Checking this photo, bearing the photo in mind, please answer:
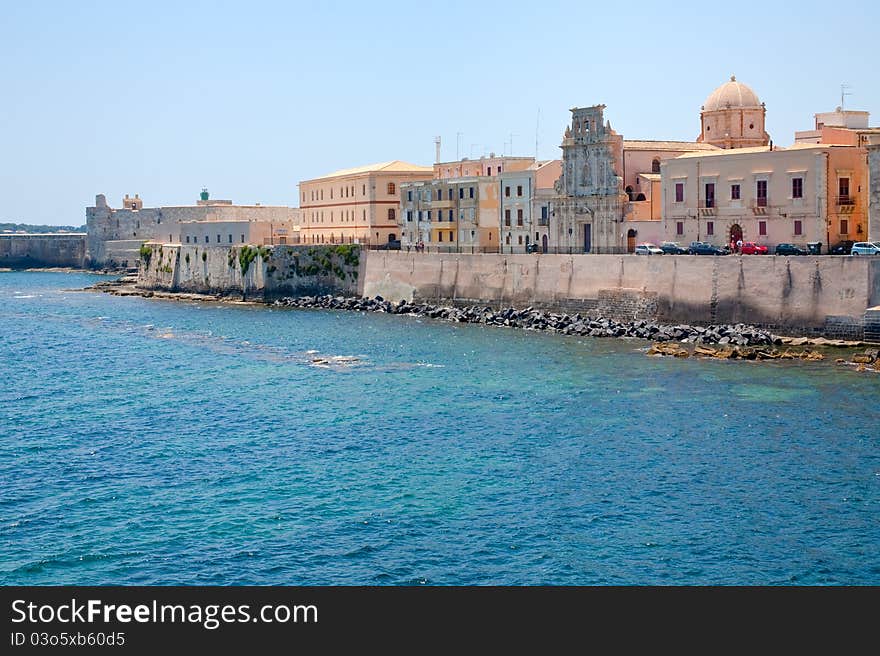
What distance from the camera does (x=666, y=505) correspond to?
2523 cm

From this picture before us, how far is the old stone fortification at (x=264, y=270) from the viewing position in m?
78.9

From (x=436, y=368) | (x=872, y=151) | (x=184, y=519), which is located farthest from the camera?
(x=872, y=151)

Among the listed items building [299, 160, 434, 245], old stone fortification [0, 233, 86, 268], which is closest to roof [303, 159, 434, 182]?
building [299, 160, 434, 245]

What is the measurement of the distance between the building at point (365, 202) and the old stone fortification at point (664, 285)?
14.3m

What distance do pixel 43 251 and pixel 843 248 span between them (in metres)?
114

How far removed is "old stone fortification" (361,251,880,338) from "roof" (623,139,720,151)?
10466mm

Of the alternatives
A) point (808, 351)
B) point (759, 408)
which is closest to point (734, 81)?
point (808, 351)

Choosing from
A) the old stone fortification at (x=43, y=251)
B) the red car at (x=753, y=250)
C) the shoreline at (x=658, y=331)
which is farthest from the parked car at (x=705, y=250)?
the old stone fortification at (x=43, y=251)

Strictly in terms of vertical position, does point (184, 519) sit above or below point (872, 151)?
below

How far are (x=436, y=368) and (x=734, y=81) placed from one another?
4127 cm

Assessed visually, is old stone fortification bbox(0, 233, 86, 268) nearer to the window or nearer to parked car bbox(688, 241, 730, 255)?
parked car bbox(688, 241, 730, 255)

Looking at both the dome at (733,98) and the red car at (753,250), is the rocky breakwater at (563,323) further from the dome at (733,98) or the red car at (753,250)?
the dome at (733,98)

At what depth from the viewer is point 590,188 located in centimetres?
6800
